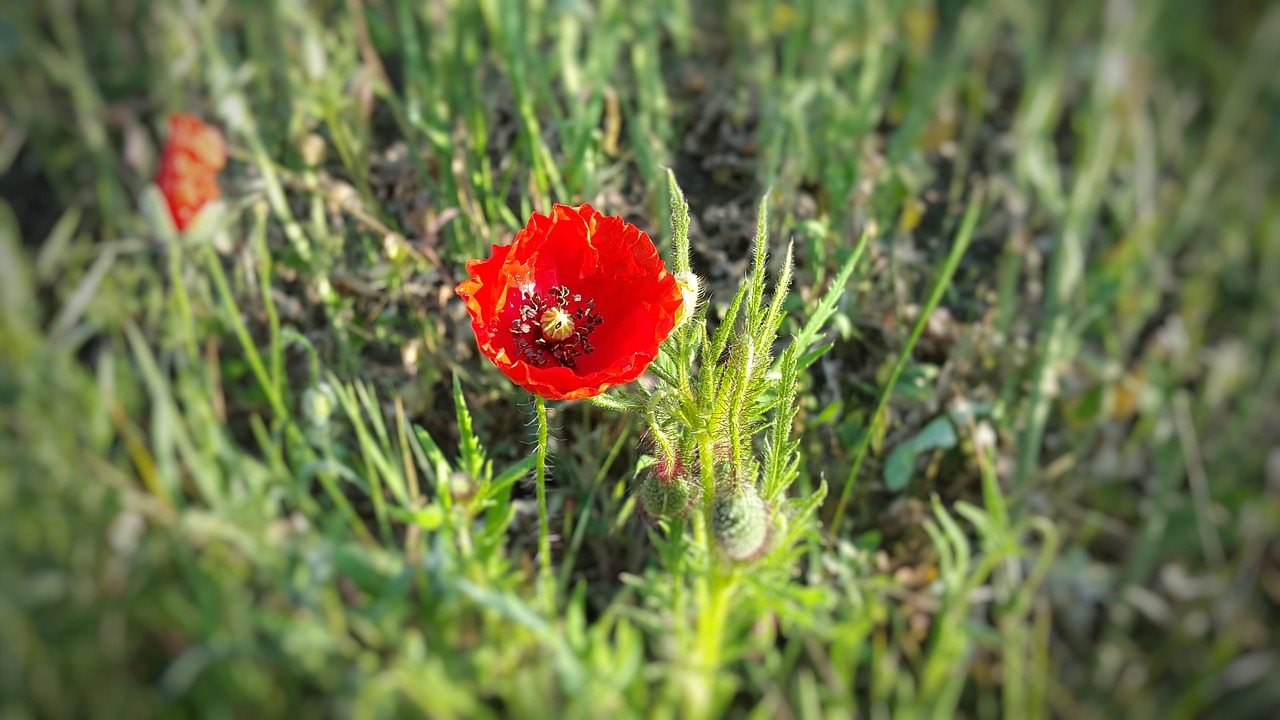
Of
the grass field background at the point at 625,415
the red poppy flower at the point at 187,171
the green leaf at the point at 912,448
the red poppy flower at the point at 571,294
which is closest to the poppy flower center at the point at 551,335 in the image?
the red poppy flower at the point at 571,294

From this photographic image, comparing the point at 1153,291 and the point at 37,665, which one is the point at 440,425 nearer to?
the point at 37,665

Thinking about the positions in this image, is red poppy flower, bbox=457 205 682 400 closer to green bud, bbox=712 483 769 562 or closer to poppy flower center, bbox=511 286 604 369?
poppy flower center, bbox=511 286 604 369

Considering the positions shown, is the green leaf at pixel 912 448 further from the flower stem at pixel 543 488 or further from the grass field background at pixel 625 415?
the flower stem at pixel 543 488

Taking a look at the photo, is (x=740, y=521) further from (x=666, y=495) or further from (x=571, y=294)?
(x=571, y=294)

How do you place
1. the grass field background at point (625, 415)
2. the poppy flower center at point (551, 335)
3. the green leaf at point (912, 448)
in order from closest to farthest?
1. the poppy flower center at point (551, 335)
2. the grass field background at point (625, 415)
3. the green leaf at point (912, 448)

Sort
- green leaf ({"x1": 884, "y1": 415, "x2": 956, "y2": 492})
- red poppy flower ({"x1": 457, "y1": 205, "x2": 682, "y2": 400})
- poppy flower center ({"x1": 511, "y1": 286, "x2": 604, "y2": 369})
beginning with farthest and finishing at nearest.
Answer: green leaf ({"x1": 884, "y1": 415, "x2": 956, "y2": 492}) → poppy flower center ({"x1": 511, "y1": 286, "x2": 604, "y2": 369}) → red poppy flower ({"x1": 457, "y1": 205, "x2": 682, "y2": 400})

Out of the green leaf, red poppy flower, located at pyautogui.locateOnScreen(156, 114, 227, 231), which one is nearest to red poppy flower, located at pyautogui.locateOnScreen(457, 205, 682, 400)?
the green leaf

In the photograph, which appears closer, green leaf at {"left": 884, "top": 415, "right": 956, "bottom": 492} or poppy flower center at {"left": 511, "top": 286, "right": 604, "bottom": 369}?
poppy flower center at {"left": 511, "top": 286, "right": 604, "bottom": 369}
